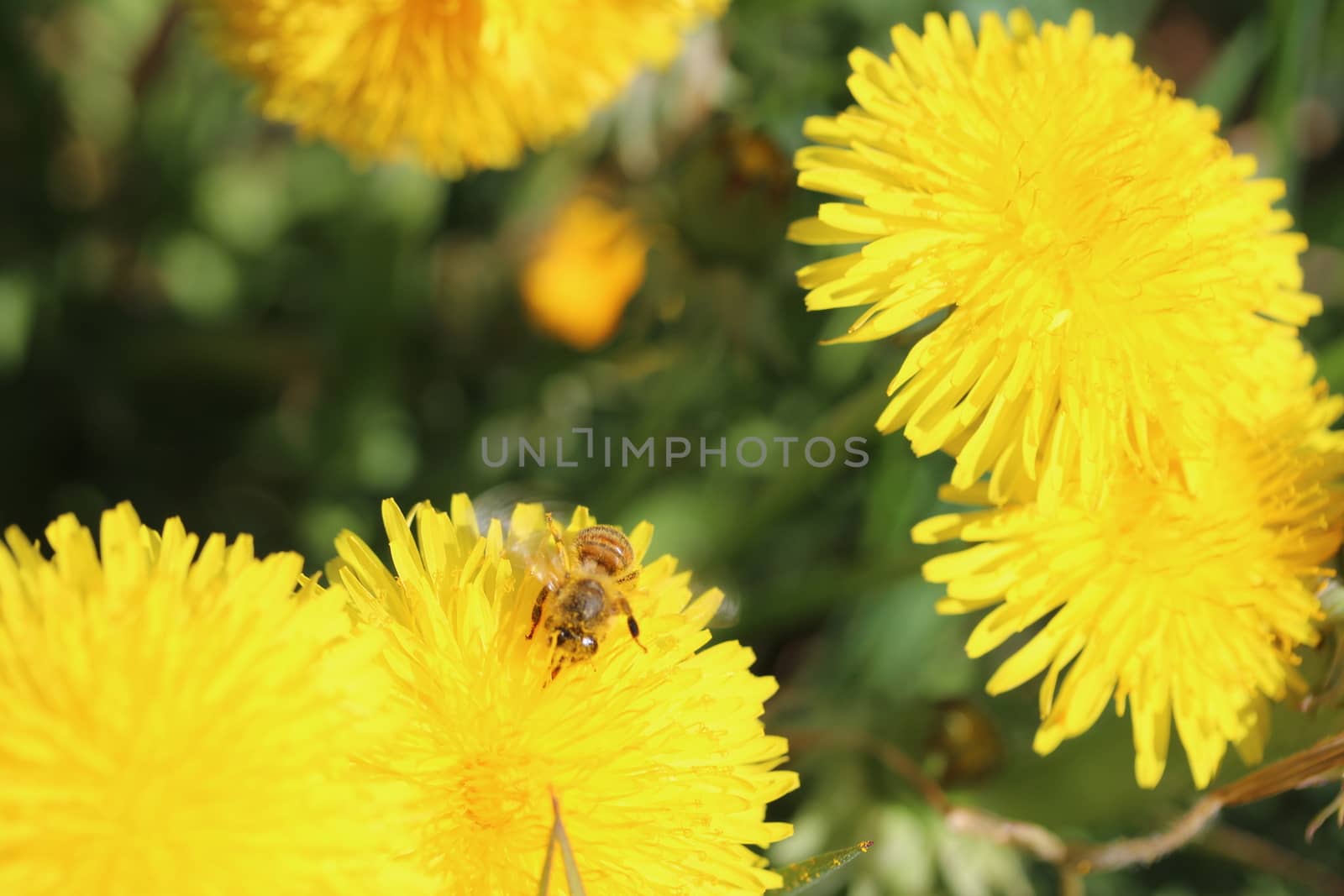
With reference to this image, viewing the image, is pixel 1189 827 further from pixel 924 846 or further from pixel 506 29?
pixel 506 29

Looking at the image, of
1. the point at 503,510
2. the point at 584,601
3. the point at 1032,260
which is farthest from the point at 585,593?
the point at 1032,260

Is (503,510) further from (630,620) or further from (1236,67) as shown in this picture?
(1236,67)

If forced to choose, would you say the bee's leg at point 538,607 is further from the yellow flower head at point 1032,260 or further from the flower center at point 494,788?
the yellow flower head at point 1032,260

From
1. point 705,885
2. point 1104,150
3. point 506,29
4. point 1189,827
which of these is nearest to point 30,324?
point 506,29

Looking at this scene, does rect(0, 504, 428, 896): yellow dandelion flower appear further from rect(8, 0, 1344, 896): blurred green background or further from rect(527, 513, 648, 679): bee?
rect(8, 0, 1344, 896): blurred green background

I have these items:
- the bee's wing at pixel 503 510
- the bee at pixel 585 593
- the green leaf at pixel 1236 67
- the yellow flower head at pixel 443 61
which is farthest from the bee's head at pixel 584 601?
the green leaf at pixel 1236 67
